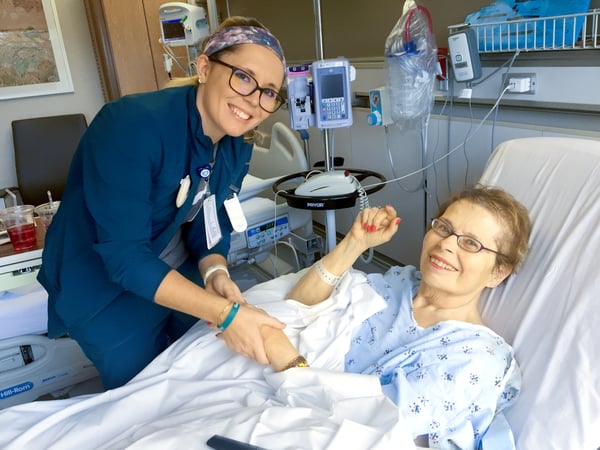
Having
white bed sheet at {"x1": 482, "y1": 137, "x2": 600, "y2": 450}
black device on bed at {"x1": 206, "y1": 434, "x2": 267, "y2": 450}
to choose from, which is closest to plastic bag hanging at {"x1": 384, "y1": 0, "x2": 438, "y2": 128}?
white bed sheet at {"x1": 482, "y1": 137, "x2": 600, "y2": 450}

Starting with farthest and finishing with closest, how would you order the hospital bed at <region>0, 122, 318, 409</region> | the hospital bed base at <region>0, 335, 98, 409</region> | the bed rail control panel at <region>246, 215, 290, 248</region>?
the bed rail control panel at <region>246, 215, 290, 248</region> < the hospital bed base at <region>0, 335, 98, 409</region> < the hospital bed at <region>0, 122, 318, 409</region>

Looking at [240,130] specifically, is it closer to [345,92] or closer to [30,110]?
[345,92]

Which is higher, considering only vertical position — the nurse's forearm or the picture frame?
the picture frame

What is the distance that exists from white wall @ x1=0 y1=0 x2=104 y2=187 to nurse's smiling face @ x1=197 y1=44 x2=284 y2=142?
3305 millimetres

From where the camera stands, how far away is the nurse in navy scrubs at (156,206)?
1190 mm

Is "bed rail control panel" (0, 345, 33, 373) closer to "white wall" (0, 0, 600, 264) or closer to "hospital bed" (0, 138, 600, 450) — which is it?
"hospital bed" (0, 138, 600, 450)

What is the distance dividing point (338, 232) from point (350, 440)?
96.7 inches

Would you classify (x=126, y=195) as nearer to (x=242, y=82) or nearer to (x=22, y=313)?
(x=242, y=82)

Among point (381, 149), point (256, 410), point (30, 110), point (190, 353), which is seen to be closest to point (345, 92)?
point (381, 149)

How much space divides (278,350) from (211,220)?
0.47 meters

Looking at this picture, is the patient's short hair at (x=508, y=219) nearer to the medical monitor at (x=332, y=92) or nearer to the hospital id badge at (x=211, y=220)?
the hospital id badge at (x=211, y=220)

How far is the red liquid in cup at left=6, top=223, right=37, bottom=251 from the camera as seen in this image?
1958 millimetres

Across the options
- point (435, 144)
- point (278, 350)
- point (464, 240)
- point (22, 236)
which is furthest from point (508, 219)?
point (22, 236)

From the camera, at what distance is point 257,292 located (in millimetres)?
1592
